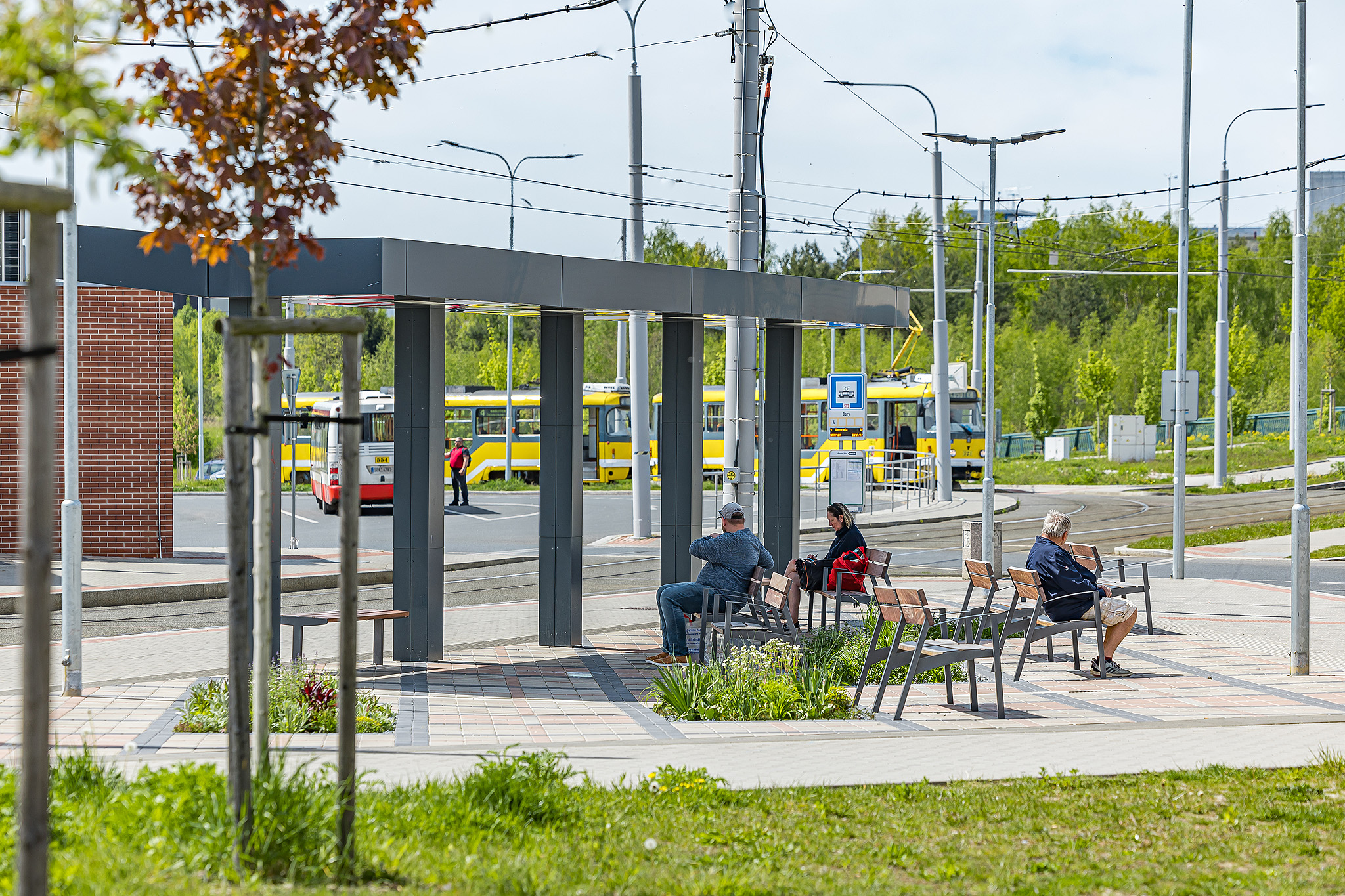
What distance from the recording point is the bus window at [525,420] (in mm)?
38406

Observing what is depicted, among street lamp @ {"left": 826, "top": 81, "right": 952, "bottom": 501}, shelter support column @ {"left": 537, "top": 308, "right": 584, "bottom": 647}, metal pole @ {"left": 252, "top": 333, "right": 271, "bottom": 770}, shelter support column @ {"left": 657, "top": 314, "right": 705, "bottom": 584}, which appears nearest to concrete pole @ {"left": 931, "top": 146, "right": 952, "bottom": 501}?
A: street lamp @ {"left": 826, "top": 81, "right": 952, "bottom": 501}

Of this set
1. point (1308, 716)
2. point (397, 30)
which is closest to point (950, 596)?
point (1308, 716)

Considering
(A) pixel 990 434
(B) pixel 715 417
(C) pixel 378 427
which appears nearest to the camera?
(A) pixel 990 434

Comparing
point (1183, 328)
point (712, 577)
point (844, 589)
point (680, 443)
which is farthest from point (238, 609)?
point (1183, 328)

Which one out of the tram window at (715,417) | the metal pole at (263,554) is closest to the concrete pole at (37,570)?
the metal pole at (263,554)

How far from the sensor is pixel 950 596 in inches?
578

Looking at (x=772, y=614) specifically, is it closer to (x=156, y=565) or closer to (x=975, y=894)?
(x=975, y=894)

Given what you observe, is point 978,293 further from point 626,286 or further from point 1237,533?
point 626,286

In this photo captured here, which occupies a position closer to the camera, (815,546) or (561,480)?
(561,480)

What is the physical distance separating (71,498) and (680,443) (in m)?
5.33

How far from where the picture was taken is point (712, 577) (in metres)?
10.3

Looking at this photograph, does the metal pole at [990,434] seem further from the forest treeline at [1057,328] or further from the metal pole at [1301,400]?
the forest treeline at [1057,328]

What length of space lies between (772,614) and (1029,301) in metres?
73.6

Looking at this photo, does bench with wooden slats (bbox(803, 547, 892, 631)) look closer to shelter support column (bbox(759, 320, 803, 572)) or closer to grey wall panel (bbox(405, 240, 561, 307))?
shelter support column (bbox(759, 320, 803, 572))
